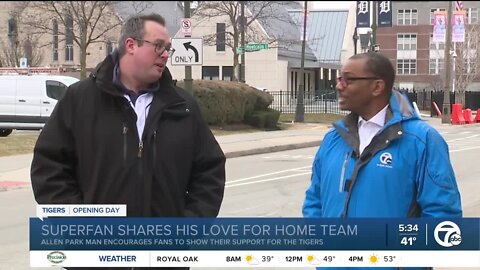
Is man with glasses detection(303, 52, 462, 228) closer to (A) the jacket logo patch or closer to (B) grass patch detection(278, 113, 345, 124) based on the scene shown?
(A) the jacket logo patch

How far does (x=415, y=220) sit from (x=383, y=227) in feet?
0.47

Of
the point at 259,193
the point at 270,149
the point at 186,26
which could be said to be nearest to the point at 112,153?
the point at 259,193

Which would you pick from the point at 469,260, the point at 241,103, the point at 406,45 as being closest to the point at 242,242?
the point at 469,260

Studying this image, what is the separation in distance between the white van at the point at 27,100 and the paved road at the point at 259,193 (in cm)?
673

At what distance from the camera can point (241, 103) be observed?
25953 millimetres

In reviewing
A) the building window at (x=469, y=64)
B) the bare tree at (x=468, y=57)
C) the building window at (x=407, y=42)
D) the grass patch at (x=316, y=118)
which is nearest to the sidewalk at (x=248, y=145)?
the grass patch at (x=316, y=118)

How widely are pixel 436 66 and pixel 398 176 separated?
3261 inches

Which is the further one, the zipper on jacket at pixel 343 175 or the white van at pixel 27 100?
the white van at pixel 27 100

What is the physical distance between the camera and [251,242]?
2.99m

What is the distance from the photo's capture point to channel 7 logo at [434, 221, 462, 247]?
2.90 meters

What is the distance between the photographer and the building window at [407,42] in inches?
3383

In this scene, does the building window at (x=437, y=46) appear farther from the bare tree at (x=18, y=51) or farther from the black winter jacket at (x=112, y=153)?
the black winter jacket at (x=112, y=153)

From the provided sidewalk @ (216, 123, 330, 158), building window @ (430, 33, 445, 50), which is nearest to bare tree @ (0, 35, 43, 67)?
sidewalk @ (216, 123, 330, 158)

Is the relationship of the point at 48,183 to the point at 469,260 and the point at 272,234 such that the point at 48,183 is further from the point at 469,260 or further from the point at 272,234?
the point at 469,260
